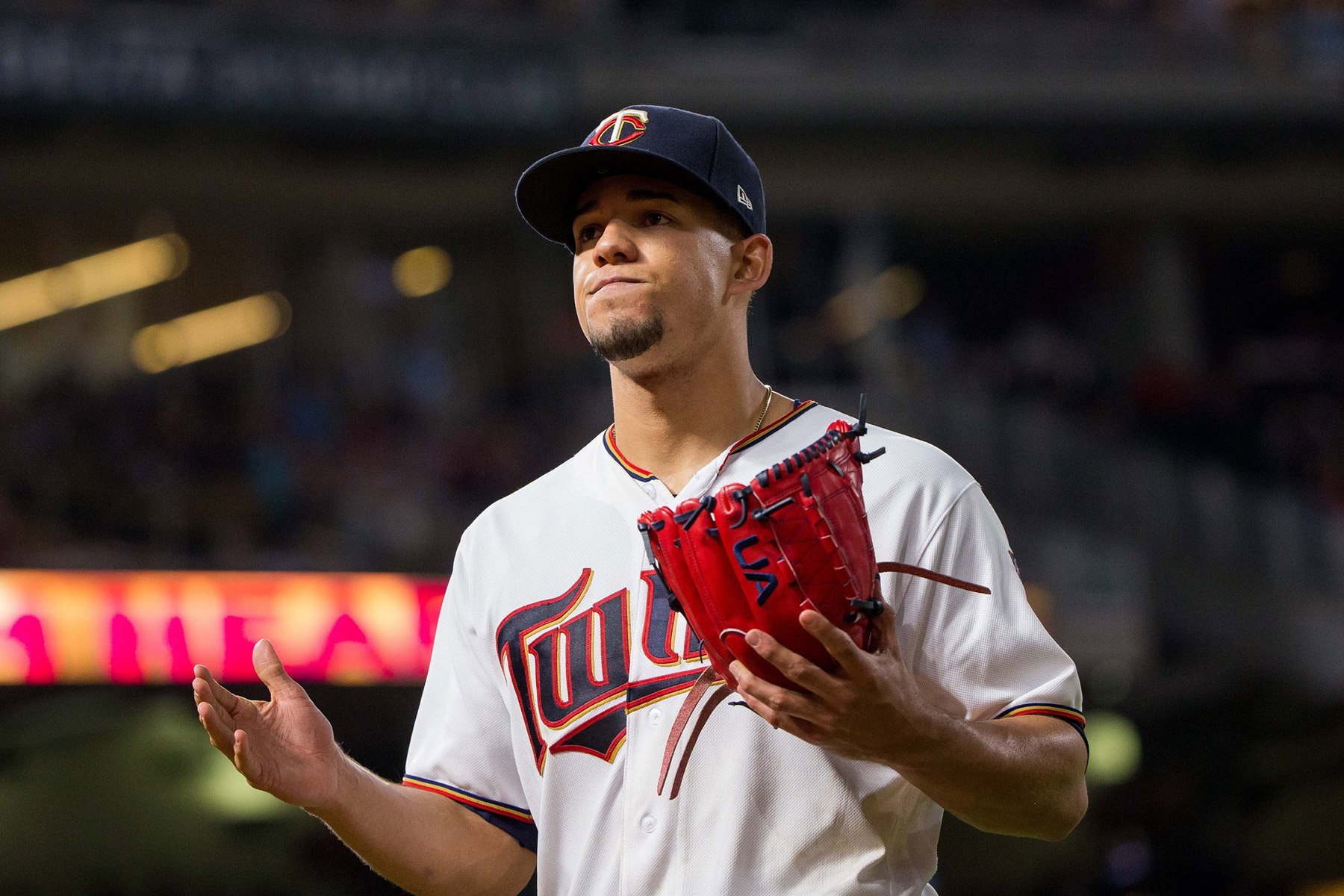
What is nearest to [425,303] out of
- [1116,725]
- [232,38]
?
[232,38]

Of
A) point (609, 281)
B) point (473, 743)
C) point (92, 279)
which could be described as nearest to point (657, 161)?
point (609, 281)

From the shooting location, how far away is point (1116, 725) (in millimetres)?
10234

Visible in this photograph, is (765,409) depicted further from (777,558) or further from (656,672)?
(777,558)

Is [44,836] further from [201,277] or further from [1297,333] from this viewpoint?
[1297,333]

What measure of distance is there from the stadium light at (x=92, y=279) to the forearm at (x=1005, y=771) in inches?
424

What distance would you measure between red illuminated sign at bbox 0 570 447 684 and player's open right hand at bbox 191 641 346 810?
6.29 metres

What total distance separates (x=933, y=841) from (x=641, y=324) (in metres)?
0.80

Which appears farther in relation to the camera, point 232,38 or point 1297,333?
point 1297,333

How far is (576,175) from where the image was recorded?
2189 mm

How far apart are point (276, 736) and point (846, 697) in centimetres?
82

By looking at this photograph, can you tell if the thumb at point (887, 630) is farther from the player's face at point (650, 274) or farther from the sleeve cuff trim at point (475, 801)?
the sleeve cuff trim at point (475, 801)

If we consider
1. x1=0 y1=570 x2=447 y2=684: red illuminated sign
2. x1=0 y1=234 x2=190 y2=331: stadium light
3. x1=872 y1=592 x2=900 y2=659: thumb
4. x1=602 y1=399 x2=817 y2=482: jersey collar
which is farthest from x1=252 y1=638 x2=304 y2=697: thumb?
x1=0 y1=234 x2=190 y2=331: stadium light

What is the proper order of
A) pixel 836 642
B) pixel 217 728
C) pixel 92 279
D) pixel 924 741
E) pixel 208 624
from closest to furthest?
pixel 836 642
pixel 924 741
pixel 217 728
pixel 208 624
pixel 92 279

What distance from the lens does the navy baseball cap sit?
2.10 meters
